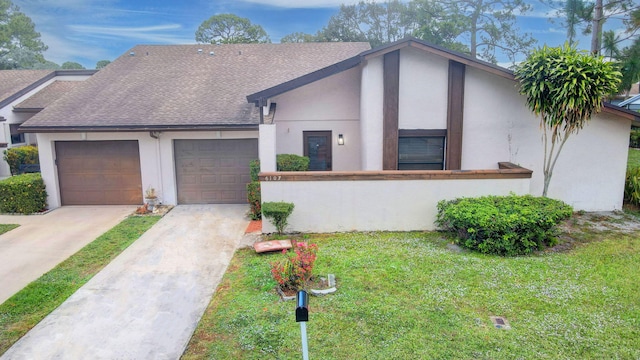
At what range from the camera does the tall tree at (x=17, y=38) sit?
42.2 metres

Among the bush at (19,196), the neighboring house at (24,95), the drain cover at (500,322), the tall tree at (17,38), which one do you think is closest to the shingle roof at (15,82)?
the neighboring house at (24,95)

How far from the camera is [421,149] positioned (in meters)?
12.0

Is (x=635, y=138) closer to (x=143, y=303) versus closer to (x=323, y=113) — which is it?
(x=323, y=113)

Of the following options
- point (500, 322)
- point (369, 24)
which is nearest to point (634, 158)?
point (500, 322)

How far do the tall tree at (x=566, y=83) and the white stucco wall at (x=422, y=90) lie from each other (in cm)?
186

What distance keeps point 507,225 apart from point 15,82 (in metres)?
21.9

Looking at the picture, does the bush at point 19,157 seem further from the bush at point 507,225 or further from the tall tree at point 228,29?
the tall tree at point 228,29

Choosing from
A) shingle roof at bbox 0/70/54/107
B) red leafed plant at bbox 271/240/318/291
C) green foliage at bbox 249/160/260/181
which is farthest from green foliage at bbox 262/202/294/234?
shingle roof at bbox 0/70/54/107

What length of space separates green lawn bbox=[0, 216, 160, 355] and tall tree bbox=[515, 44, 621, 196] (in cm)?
985

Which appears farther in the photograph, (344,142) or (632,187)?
Result: (344,142)

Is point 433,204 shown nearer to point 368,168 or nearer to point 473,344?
point 368,168

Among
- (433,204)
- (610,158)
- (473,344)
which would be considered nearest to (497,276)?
(473,344)

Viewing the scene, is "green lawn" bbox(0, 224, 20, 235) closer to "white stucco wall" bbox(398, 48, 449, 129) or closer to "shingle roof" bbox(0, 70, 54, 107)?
"shingle roof" bbox(0, 70, 54, 107)

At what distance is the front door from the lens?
13.5 meters
